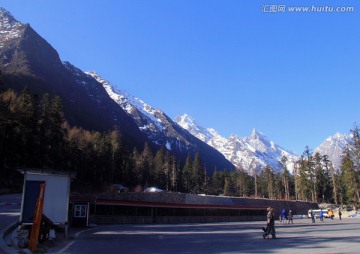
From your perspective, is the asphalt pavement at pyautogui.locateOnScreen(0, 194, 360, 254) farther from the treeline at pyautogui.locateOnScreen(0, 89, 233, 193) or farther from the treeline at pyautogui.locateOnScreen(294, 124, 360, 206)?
the treeline at pyautogui.locateOnScreen(294, 124, 360, 206)

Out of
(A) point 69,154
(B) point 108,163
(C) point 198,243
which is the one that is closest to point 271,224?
(C) point 198,243

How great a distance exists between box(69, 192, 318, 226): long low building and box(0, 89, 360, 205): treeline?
17.7m

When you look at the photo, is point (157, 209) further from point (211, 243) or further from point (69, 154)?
point (69, 154)

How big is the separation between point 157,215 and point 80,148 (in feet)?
161

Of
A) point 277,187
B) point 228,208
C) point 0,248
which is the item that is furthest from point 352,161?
point 0,248

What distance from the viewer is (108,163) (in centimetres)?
8750

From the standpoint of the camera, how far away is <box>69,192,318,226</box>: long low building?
1177 inches

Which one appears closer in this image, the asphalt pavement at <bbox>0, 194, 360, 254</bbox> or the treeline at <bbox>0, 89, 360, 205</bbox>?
the asphalt pavement at <bbox>0, 194, 360, 254</bbox>

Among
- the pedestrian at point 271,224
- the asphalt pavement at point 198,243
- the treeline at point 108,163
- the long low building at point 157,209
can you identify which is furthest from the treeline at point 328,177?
the pedestrian at point 271,224

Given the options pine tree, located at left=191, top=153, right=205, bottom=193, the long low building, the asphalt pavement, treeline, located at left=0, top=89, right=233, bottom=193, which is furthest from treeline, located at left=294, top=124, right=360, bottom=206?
the asphalt pavement

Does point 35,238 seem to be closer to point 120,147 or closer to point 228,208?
point 228,208

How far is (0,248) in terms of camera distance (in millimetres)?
12406

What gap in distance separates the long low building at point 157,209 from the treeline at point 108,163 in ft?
58.0

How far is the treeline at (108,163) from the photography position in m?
56.4
